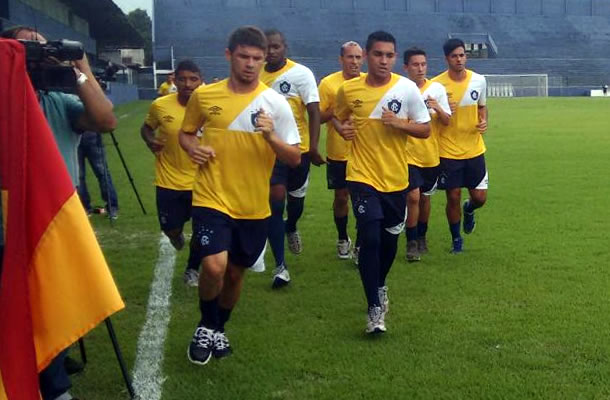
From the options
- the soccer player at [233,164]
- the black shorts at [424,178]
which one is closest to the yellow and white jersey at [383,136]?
the soccer player at [233,164]

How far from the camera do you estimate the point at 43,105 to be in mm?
4273

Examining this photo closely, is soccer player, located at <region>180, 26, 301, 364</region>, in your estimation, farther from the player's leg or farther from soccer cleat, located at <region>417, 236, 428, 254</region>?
soccer cleat, located at <region>417, 236, 428, 254</region>

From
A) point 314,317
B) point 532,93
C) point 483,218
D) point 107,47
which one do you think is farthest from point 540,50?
point 314,317

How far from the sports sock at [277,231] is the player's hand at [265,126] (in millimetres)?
2015

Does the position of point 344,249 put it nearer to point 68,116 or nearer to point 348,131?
point 348,131

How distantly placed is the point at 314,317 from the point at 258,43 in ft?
6.81

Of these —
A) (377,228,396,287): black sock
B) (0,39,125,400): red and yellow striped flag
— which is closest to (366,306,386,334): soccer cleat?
(377,228,396,287): black sock

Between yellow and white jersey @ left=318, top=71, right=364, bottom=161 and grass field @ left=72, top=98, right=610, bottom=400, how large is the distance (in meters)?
1.02

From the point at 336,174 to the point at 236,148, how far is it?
316 centimetres

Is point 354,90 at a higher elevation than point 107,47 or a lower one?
lower

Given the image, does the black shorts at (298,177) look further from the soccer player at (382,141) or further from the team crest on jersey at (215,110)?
the team crest on jersey at (215,110)

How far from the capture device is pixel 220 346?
16.8 feet

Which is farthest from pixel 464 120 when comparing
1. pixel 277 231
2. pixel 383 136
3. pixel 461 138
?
pixel 383 136

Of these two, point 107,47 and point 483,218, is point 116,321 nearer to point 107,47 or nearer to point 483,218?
point 483,218
